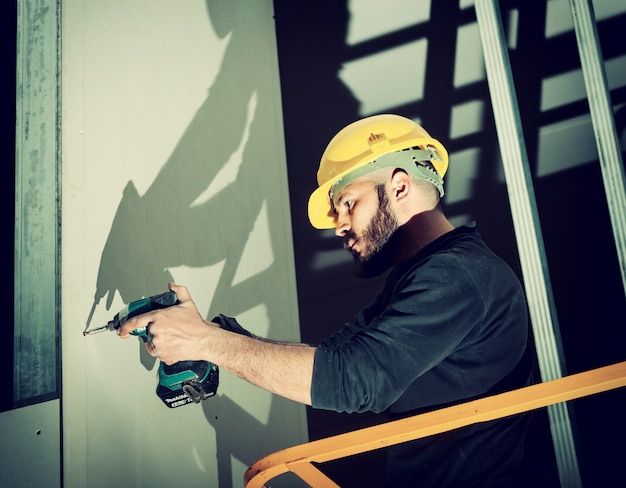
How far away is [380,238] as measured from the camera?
5.73 feet

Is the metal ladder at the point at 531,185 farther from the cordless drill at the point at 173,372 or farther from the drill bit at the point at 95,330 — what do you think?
the drill bit at the point at 95,330

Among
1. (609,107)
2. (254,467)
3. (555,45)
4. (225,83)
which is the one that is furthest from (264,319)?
(555,45)

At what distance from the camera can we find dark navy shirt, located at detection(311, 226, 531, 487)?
1219mm

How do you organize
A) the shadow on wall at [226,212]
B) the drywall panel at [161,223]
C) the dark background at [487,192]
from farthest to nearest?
the dark background at [487,192] < the shadow on wall at [226,212] < the drywall panel at [161,223]

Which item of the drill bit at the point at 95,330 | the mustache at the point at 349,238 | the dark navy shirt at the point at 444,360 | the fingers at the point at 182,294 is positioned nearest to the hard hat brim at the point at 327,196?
the mustache at the point at 349,238

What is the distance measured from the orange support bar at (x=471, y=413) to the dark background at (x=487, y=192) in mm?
1234

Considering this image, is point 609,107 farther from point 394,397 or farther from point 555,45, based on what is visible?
point 394,397

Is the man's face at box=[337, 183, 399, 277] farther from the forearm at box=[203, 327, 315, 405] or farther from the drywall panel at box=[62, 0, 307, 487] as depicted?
the drywall panel at box=[62, 0, 307, 487]

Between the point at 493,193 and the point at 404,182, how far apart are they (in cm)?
163

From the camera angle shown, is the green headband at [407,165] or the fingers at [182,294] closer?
the fingers at [182,294]

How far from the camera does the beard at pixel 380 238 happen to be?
1.73 m

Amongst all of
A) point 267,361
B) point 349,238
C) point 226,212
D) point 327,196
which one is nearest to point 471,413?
point 267,361

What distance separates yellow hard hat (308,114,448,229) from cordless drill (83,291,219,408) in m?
0.79

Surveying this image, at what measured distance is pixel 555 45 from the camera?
120 inches
